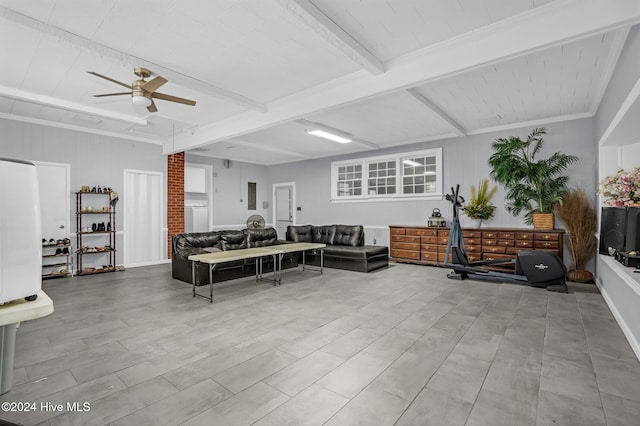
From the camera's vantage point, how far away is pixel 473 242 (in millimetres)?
6180

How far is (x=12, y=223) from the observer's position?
1030 mm

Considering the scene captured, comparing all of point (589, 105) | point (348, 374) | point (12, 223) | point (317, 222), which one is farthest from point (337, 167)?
point (12, 223)

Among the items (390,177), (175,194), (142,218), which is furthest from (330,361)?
(175,194)

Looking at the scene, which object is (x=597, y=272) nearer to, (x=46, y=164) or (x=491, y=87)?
(x=491, y=87)

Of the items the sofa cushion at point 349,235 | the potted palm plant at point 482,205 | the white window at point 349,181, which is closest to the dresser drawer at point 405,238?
the sofa cushion at point 349,235

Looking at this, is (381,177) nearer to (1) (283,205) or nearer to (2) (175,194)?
Result: (1) (283,205)

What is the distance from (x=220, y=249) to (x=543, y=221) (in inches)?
228

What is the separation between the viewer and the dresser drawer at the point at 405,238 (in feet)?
22.7

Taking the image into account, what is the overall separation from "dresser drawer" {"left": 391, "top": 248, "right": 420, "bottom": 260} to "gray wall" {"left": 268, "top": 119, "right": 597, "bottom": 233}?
800mm

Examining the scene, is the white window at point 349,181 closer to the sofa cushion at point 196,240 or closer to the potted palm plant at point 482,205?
the potted palm plant at point 482,205

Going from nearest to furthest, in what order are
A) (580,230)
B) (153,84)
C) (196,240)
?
(153,84) → (580,230) → (196,240)

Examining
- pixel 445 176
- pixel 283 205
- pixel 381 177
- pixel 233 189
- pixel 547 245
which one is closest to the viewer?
pixel 547 245

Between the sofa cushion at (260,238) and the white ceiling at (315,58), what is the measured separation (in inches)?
80.1

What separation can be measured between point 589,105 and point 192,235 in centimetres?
702
